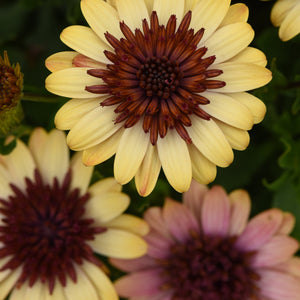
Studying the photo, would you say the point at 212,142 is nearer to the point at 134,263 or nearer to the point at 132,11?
the point at 132,11

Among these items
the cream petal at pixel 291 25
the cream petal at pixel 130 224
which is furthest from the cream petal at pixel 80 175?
the cream petal at pixel 291 25

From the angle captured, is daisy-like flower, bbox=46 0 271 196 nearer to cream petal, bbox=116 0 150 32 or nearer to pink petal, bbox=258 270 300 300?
cream petal, bbox=116 0 150 32

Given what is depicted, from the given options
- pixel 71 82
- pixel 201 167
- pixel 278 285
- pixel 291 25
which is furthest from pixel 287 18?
pixel 278 285

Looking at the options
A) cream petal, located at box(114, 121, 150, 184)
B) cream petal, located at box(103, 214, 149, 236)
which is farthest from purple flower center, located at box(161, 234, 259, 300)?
cream petal, located at box(114, 121, 150, 184)

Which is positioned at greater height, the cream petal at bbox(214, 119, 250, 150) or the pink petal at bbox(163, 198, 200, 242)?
the cream petal at bbox(214, 119, 250, 150)

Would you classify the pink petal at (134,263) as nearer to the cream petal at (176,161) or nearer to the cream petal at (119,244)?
the cream petal at (119,244)

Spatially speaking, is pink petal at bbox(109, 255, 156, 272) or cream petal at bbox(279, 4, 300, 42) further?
pink petal at bbox(109, 255, 156, 272)
